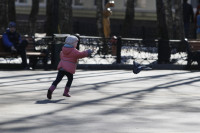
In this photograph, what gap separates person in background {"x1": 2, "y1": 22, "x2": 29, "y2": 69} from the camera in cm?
2095

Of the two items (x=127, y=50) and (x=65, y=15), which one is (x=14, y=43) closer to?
(x=127, y=50)

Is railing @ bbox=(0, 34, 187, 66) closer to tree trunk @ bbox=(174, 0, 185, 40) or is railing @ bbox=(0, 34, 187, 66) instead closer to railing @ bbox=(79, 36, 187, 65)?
railing @ bbox=(79, 36, 187, 65)

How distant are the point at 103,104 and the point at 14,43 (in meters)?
9.05

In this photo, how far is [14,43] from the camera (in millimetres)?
21266

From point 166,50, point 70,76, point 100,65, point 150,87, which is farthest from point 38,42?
point 70,76

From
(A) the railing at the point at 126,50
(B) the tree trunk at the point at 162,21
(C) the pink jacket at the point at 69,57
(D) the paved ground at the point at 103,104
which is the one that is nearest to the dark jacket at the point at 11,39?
(D) the paved ground at the point at 103,104

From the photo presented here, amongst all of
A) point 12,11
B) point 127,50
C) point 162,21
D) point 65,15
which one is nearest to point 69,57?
point 127,50

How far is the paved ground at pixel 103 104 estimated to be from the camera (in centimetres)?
982

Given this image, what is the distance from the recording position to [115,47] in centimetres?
2377

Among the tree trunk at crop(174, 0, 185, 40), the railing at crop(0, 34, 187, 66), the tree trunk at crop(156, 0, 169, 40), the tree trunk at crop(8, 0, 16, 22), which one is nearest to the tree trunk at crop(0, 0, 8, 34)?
A: the tree trunk at crop(8, 0, 16, 22)

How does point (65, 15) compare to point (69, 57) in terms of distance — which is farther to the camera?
point (65, 15)

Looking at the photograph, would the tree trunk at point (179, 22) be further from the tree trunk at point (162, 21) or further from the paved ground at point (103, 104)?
the paved ground at point (103, 104)

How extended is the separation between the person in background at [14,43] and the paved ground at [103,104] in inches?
51.3

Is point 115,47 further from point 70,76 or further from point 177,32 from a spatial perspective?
point 70,76
